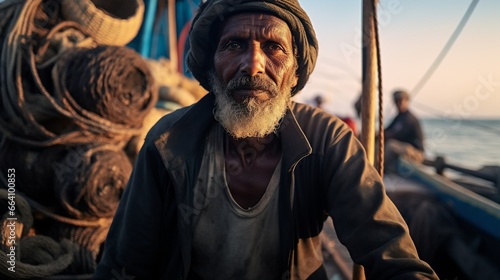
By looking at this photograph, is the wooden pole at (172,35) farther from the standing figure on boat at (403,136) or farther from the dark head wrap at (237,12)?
the dark head wrap at (237,12)

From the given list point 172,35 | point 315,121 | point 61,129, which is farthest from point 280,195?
point 172,35

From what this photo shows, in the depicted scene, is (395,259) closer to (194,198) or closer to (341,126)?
(341,126)

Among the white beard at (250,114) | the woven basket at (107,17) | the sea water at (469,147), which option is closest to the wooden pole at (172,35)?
the woven basket at (107,17)

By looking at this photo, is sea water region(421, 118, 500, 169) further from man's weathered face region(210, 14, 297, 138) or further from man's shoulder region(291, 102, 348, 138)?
man's weathered face region(210, 14, 297, 138)

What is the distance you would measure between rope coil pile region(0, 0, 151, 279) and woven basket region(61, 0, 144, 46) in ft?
0.47

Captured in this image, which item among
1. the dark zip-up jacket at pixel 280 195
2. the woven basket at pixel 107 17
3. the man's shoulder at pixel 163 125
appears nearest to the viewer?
the dark zip-up jacket at pixel 280 195

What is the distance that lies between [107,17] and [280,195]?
1925mm

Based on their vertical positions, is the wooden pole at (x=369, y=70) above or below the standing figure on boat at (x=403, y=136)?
above

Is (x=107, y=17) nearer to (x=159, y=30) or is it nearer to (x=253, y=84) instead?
(x=253, y=84)

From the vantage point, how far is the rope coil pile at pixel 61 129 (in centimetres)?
222

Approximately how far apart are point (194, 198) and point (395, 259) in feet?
2.57

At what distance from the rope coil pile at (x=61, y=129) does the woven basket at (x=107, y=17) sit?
14 cm

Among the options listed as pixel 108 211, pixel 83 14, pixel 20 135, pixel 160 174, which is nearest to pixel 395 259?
pixel 160 174

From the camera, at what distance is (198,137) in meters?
1.60
